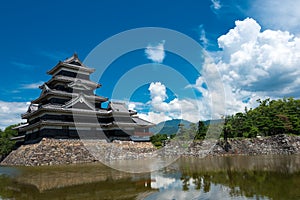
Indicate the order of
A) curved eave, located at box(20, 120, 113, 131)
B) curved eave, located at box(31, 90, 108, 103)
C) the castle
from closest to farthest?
curved eave, located at box(20, 120, 113, 131)
the castle
curved eave, located at box(31, 90, 108, 103)

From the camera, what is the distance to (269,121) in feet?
97.3

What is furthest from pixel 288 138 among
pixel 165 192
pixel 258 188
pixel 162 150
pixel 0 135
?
pixel 0 135

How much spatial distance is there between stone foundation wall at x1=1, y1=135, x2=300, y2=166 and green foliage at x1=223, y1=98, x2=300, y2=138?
96.7 inches

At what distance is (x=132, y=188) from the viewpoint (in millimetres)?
8492

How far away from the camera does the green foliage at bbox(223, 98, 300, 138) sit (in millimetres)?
28703

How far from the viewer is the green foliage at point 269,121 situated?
2870 centimetres

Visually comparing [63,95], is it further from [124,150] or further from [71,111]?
[124,150]

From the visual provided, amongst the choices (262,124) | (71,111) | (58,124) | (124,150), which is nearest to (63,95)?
(71,111)

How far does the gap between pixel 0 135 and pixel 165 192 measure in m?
41.3

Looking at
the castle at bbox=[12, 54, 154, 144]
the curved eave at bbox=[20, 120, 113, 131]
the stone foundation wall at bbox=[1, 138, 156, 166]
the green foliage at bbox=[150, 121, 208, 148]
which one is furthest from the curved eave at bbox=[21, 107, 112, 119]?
the green foliage at bbox=[150, 121, 208, 148]

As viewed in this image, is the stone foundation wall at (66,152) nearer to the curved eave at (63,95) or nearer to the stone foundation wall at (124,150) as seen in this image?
the stone foundation wall at (124,150)

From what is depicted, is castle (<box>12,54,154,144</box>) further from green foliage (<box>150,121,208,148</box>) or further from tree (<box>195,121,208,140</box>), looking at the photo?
tree (<box>195,121,208,140</box>)

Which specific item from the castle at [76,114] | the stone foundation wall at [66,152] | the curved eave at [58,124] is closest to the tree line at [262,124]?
the castle at [76,114]

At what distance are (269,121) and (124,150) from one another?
1906 cm
